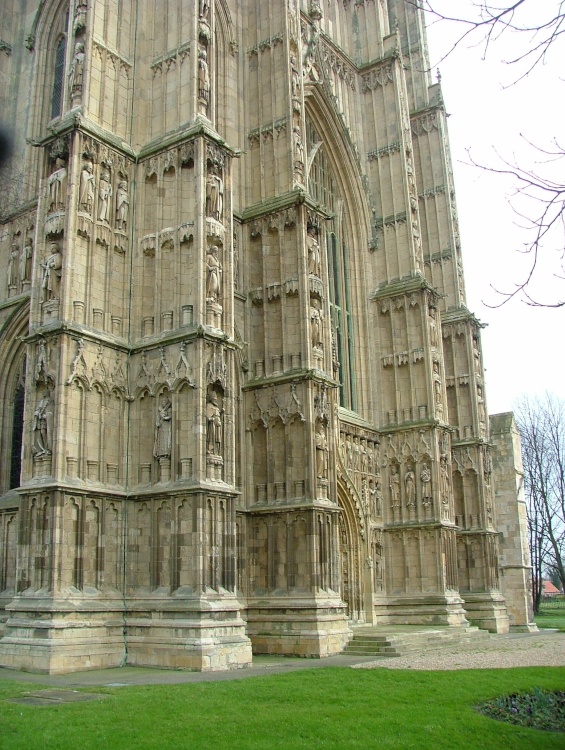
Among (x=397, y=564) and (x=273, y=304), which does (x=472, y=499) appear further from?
(x=273, y=304)

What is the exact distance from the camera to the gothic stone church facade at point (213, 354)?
17312 mm

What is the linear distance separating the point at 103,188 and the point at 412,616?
1659 cm

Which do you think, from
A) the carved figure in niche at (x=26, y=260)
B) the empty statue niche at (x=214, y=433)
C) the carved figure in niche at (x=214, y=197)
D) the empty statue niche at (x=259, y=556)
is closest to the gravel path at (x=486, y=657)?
the empty statue niche at (x=259, y=556)

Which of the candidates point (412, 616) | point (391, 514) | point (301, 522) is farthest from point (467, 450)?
point (301, 522)

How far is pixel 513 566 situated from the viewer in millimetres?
36469

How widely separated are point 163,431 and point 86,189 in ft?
19.5

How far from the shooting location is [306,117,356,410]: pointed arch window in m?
28.5

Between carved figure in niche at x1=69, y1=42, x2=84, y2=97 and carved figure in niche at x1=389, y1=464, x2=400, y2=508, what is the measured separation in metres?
16.1

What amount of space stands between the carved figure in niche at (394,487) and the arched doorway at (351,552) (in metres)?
2.09

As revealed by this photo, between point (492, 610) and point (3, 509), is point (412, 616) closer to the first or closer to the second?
point (492, 610)

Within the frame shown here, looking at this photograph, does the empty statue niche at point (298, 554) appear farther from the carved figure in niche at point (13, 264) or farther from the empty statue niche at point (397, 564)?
the carved figure in niche at point (13, 264)

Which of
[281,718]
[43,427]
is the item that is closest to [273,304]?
[43,427]

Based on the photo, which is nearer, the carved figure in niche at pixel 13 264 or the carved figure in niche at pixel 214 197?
the carved figure in niche at pixel 214 197

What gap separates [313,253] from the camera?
23.2 meters
